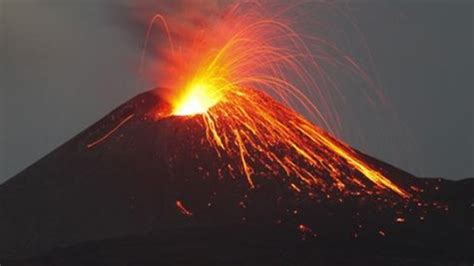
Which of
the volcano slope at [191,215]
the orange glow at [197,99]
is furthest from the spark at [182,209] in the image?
the orange glow at [197,99]

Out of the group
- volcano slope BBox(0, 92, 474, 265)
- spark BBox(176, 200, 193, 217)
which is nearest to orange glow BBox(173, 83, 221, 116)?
volcano slope BBox(0, 92, 474, 265)

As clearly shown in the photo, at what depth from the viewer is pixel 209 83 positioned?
103 ft

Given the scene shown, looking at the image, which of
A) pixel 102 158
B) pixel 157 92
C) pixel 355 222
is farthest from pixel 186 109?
pixel 355 222

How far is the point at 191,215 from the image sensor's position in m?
25.1

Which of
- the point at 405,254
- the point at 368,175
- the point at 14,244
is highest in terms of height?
the point at 368,175

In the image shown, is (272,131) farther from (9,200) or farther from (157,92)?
(9,200)

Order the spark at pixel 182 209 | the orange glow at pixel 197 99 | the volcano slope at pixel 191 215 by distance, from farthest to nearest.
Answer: the orange glow at pixel 197 99 → the spark at pixel 182 209 → the volcano slope at pixel 191 215

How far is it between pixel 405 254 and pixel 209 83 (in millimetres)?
9566

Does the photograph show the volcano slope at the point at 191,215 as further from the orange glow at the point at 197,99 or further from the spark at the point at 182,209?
the orange glow at the point at 197,99

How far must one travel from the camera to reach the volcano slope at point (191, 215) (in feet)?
77.9

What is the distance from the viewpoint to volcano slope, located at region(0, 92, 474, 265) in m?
23.8

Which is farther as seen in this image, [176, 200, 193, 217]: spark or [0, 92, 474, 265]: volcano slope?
[176, 200, 193, 217]: spark

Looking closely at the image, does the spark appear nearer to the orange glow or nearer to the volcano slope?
the volcano slope

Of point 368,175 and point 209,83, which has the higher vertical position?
point 209,83
